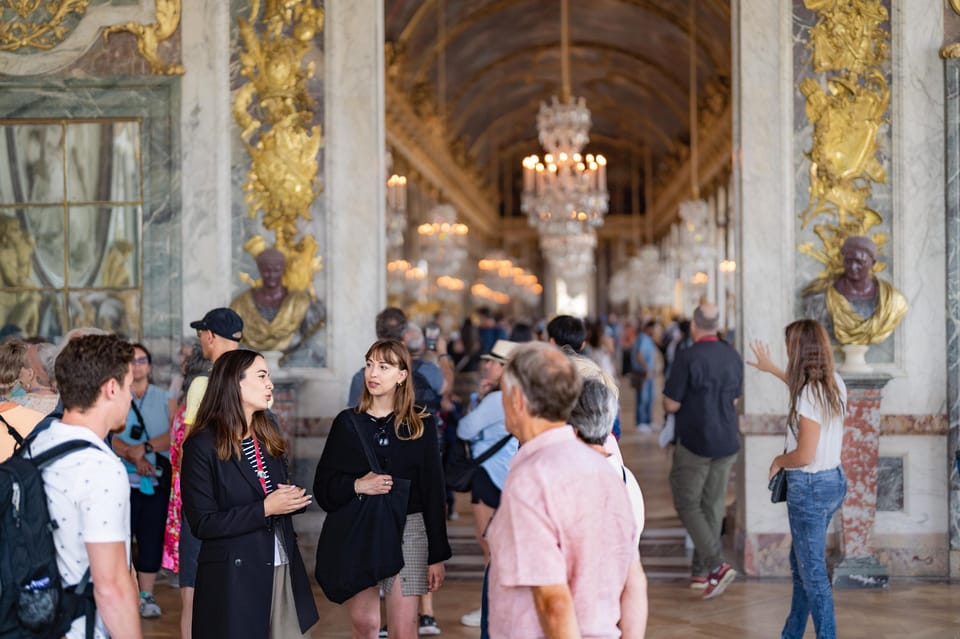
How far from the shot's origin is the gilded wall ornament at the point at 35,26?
27.2 feet

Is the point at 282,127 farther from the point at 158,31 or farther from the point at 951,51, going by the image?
the point at 951,51

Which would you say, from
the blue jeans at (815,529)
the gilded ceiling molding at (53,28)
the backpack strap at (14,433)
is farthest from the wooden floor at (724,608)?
the gilded ceiling molding at (53,28)

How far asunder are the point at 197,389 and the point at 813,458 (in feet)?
8.82

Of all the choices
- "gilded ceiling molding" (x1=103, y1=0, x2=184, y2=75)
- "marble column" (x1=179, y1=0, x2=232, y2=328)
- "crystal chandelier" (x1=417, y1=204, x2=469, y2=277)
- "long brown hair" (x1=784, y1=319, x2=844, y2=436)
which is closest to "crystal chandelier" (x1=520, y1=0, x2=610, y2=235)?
"crystal chandelier" (x1=417, y1=204, x2=469, y2=277)

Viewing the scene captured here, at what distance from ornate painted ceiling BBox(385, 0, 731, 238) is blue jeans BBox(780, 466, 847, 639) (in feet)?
40.2

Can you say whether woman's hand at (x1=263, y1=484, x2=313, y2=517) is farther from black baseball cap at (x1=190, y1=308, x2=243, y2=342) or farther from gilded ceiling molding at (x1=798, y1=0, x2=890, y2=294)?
gilded ceiling molding at (x1=798, y1=0, x2=890, y2=294)

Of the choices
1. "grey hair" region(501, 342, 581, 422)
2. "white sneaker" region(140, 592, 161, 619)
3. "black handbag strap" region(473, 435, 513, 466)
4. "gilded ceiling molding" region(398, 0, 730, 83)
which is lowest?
"white sneaker" region(140, 592, 161, 619)

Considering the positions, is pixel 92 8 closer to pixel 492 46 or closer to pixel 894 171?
pixel 894 171

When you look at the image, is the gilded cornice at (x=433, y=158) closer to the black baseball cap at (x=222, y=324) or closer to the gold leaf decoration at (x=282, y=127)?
the gold leaf decoration at (x=282, y=127)

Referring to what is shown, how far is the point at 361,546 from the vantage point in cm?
442

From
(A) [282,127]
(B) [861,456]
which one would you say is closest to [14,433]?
(A) [282,127]

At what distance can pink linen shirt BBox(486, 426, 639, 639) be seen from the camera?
2.74 meters

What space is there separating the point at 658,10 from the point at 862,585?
14.9 m

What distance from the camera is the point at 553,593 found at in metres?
2.73
